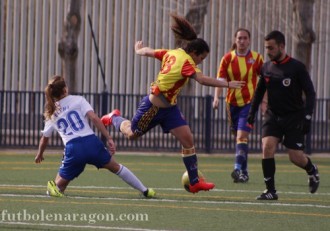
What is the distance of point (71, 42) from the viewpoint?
87.5 ft

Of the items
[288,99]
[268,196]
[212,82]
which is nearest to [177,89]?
[212,82]

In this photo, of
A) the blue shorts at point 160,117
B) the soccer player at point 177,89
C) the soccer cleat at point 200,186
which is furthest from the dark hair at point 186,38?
the soccer cleat at point 200,186

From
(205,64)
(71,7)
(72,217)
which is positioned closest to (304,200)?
(72,217)

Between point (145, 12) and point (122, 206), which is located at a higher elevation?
point (145, 12)

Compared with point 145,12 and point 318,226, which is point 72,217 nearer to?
point 318,226

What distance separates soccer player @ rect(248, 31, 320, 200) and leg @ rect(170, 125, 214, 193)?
705mm

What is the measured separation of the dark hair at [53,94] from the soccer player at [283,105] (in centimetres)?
243

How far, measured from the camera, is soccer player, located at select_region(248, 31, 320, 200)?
13.9 m

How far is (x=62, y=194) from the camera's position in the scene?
44.6 ft

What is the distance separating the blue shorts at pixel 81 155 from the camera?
13.4m

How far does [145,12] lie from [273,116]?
51.7 feet

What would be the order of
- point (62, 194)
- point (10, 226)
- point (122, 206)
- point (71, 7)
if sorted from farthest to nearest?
point (71, 7) → point (62, 194) → point (122, 206) → point (10, 226)

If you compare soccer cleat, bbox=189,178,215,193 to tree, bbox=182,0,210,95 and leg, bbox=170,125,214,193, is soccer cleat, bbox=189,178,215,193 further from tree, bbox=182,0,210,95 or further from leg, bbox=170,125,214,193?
tree, bbox=182,0,210,95

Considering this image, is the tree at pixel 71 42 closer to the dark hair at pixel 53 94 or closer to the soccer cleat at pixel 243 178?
the soccer cleat at pixel 243 178
